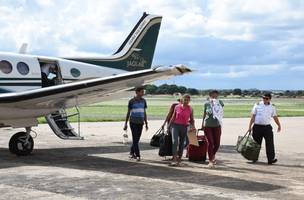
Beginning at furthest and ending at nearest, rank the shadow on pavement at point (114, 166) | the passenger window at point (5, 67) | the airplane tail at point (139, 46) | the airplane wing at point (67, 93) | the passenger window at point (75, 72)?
the airplane tail at point (139, 46) < the passenger window at point (75, 72) < the passenger window at point (5, 67) < the airplane wing at point (67, 93) < the shadow on pavement at point (114, 166)

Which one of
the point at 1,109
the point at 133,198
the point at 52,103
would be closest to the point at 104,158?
the point at 52,103

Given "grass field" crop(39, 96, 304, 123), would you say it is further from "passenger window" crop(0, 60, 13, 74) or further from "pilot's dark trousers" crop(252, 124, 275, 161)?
"pilot's dark trousers" crop(252, 124, 275, 161)

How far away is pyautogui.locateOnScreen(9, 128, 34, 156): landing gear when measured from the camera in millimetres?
14312

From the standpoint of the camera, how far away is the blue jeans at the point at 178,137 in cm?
1253

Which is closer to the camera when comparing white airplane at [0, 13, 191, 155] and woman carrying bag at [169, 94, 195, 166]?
white airplane at [0, 13, 191, 155]

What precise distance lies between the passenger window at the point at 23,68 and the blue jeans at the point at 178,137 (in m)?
4.86

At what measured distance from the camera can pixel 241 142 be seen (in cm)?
1356

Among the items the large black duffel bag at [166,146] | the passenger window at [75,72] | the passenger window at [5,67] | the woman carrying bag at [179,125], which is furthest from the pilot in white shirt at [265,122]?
the passenger window at [5,67]

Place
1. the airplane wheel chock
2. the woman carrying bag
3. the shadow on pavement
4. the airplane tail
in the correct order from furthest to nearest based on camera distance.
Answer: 1. the airplane tail
2. the airplane wheel chock
3. the woman carrying bag
4. the shadow on pavement

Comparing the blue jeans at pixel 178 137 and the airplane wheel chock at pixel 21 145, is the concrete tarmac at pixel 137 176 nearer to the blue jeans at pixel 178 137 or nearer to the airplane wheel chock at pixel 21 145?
the airplane wheel chock at pixel 21 145

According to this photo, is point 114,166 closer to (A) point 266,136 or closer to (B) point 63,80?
(A) point 266,136

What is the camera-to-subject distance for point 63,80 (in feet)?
53.5

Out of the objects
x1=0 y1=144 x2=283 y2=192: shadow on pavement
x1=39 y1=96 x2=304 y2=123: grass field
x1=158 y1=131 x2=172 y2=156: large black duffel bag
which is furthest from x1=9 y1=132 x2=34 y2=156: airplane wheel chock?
x1=39 y1=96 x2=304 y2=123: grass field

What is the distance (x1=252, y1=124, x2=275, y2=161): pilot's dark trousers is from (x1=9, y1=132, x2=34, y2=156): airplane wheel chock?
5.92 metres
